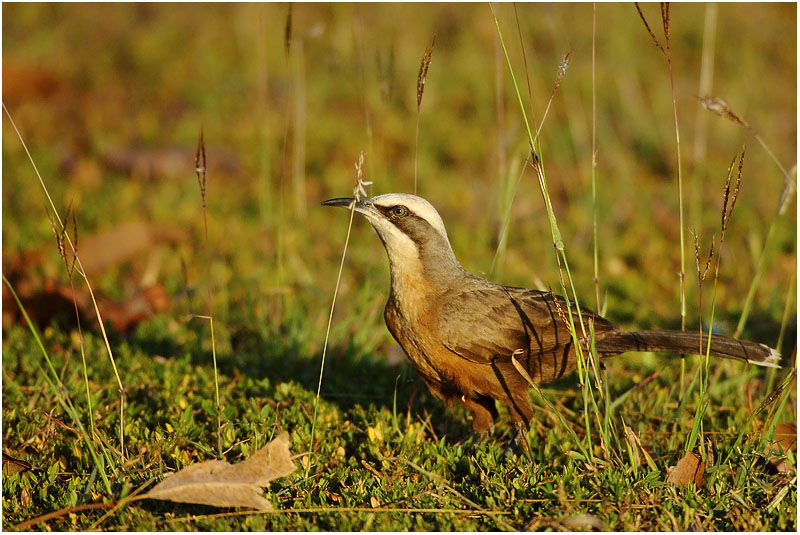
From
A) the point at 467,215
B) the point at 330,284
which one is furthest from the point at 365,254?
the point at 467,215

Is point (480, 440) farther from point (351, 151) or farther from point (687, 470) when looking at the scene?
point (351, 151)

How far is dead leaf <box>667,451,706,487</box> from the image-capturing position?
151 inches

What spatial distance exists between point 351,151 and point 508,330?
4948 mm

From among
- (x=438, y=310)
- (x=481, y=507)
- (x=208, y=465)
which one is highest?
(x=438, y=310)

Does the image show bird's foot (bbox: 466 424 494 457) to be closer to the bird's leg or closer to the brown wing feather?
the bird's leg

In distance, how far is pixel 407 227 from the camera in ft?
14.5

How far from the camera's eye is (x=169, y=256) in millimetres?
7023

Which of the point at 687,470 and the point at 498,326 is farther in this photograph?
the point at 498,326

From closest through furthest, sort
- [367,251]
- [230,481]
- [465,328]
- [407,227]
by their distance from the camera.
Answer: [230,481] → [465,328] → [407,227] → [367,251]

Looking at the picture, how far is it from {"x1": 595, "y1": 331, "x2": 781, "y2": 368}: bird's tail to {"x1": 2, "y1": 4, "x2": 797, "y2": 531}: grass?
25cm

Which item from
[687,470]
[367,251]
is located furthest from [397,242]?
[367,251]

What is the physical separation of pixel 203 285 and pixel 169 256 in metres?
0.64

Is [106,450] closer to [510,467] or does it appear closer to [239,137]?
[510,467]

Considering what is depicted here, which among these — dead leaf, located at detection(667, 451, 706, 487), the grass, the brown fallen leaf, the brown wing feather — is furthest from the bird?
the brown fallen leaf
